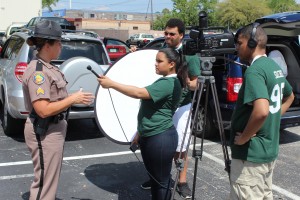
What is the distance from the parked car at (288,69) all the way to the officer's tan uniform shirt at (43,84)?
274 cm

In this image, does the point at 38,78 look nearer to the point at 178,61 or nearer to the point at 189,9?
the point at 178,61

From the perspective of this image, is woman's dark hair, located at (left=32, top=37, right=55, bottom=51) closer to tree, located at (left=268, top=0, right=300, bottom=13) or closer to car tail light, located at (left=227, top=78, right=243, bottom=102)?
car tail light, located at (left=227, top=78, right=243, bottom=102)

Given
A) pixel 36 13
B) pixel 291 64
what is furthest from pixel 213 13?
pixel 291 64

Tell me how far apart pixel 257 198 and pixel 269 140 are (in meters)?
0.45

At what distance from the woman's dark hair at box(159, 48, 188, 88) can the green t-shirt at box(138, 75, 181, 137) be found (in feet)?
0.39

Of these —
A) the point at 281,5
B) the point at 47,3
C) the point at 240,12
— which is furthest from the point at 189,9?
the point at 47,3

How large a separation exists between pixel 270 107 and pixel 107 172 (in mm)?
2868

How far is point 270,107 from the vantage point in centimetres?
294

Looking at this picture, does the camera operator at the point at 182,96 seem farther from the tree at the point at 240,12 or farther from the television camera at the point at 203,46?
the tree at the point at 240,12

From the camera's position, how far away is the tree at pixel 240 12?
58475mm

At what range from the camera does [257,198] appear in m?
2.99

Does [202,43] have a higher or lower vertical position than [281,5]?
lower

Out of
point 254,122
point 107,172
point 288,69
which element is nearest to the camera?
point 254,122

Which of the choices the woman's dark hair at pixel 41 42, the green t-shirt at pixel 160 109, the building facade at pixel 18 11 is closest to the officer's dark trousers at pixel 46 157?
the woman's dark hair at pixel 41 42
